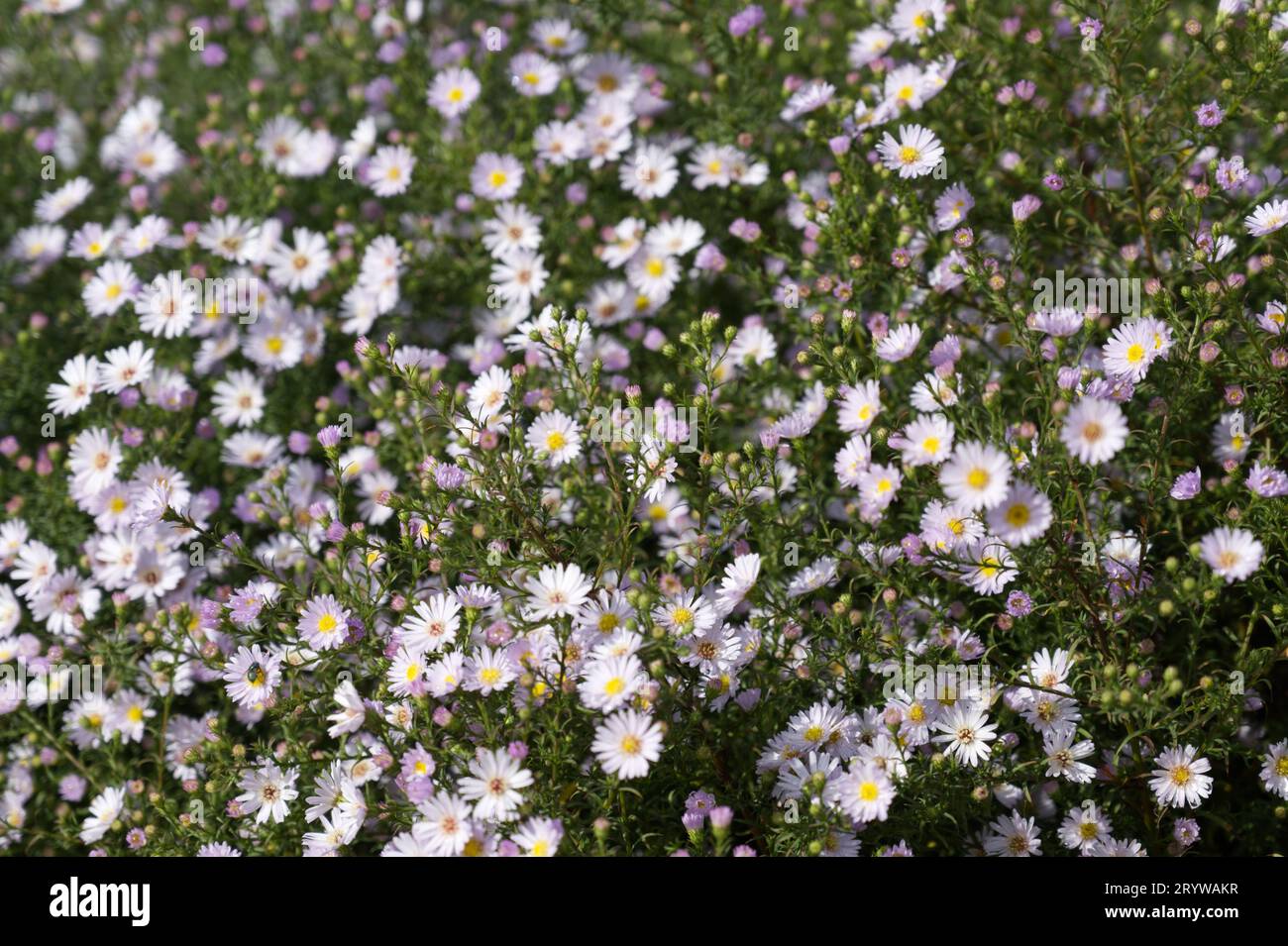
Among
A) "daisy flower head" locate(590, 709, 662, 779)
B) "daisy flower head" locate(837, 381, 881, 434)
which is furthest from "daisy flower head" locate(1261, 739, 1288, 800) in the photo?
"daisy flower head" locate(590, 709, 662, 779)

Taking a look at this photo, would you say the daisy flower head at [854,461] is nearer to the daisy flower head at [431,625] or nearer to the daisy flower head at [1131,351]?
the daisy flower head at [1131,351]

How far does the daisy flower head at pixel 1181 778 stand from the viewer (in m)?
2.38

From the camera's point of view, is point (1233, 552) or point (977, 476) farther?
point (1233, 552)

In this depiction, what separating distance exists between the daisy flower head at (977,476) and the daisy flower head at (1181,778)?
2.31 ft

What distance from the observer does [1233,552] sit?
2.37 meters

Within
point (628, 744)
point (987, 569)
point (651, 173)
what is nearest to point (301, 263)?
point (651, 173)

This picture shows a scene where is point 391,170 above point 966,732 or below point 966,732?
above

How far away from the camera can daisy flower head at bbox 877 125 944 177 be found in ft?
9.93

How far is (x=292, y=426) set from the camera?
362 centimetres

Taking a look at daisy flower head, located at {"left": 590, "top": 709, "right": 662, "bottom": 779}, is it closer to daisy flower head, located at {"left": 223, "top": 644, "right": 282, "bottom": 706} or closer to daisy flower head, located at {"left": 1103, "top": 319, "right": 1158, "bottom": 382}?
daisy flower head, located at {"left": 223, "top": 644, "right": 282, "bottom": 706}

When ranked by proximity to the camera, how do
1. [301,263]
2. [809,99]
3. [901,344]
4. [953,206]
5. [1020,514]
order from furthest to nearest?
[301,263] < [809,99] < [953,206] < [901,344] < [1020,514]

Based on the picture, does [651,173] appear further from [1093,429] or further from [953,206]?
[1093,429]

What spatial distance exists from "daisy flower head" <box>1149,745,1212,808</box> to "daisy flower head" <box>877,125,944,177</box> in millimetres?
1528

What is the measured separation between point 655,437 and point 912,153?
1086 millimetres
